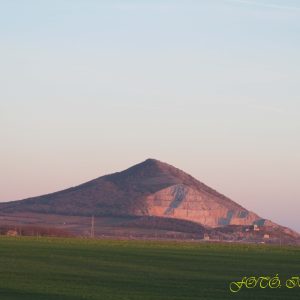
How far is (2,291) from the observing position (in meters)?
32.3

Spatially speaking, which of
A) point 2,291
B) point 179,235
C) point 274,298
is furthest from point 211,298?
point 179,235

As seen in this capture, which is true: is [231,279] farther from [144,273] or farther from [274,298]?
[274,298]

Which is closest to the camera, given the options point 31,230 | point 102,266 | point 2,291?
point 2,291

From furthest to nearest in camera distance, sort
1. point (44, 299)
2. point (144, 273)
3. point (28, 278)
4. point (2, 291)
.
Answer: point (144, 273), point (28, 278), point (2, 291), point (44, 299)

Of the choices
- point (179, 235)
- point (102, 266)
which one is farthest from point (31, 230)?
point (102, 266)

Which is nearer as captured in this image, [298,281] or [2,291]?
[2,291]

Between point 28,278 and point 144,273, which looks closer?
point 28,278

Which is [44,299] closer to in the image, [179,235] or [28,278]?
[28,278]

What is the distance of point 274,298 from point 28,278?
11112 millimetres

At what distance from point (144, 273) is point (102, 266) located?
5610 millimetres

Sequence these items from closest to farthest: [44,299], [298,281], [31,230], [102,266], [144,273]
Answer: [44,299]
[298,281]
[144,273]
[102,266]
[31,230]

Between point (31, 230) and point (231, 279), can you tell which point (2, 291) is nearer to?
point (231, 279)

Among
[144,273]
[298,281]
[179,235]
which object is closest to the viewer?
[298,281]

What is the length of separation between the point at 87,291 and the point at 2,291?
9.95 ft
